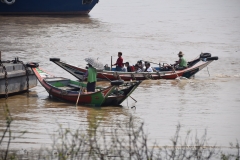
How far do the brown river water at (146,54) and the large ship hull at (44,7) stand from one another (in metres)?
0.80

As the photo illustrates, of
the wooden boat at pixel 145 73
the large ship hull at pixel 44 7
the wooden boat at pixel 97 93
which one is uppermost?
the large ship hull at pixel 44 7

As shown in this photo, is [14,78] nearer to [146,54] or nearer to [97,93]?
[97,93]

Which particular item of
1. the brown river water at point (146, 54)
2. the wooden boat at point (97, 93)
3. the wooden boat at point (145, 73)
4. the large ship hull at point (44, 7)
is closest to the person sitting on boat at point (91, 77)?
the wooden boat at point (97, 93)

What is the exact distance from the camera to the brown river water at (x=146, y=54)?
14789mm

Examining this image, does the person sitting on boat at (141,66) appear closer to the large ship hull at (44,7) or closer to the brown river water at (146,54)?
the brown river water at (146,54)

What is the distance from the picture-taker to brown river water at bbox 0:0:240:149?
1479cm

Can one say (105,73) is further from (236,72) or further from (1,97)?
(236,72)

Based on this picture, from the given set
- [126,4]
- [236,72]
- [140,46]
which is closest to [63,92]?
[236,72]

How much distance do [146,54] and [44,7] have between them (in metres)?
18.7

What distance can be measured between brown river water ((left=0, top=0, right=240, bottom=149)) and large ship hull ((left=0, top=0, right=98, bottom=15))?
799 mm

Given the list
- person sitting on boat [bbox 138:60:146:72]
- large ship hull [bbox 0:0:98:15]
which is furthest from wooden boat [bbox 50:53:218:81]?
large ship hull [bbox 0:0:98:15]

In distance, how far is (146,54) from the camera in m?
31.8

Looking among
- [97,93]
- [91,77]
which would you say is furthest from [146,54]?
[97,93]

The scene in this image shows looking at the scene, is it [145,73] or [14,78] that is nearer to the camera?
[14,78]
